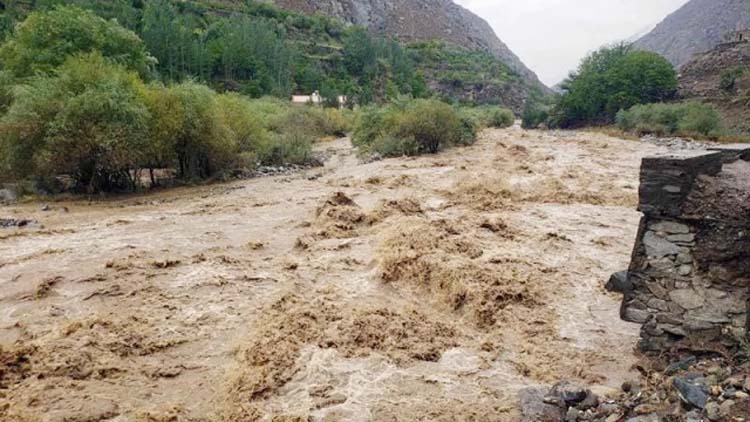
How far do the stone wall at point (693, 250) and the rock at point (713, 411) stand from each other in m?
1.44

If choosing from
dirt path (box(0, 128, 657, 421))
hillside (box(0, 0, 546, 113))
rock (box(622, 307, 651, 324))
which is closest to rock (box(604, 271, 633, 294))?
dirt path (box(0, 128, 657, 421))

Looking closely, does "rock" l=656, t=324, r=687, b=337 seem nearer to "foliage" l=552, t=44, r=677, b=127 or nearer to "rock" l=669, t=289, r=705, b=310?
"rock" l=669, t=289, r=705, b=310

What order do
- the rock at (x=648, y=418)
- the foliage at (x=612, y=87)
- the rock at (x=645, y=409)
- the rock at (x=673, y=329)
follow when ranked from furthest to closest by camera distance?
the foliage at (x=612, y=87), the rock at (x=673, y=329), the rock at (x=645, y=409), the rock at (x=648, y=418)

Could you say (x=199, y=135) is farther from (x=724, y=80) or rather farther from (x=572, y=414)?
(x=724, y=80)

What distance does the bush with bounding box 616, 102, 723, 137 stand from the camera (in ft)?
110

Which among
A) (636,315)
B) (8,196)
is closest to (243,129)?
(8,196)

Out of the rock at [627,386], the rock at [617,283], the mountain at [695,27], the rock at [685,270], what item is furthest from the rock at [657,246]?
the mountain at [695,27]

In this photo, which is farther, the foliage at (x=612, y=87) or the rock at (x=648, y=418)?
the foliage at (x=612, y=87)

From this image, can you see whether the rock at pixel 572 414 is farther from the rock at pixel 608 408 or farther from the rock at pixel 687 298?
the rock at pixel 687 298

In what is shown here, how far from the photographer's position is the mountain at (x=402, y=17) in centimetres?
11044

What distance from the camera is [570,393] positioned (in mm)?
5617

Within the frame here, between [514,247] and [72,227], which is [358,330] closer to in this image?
[514,247]

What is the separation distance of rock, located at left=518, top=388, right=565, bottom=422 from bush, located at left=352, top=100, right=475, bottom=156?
22.8 m

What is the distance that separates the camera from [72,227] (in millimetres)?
13883
